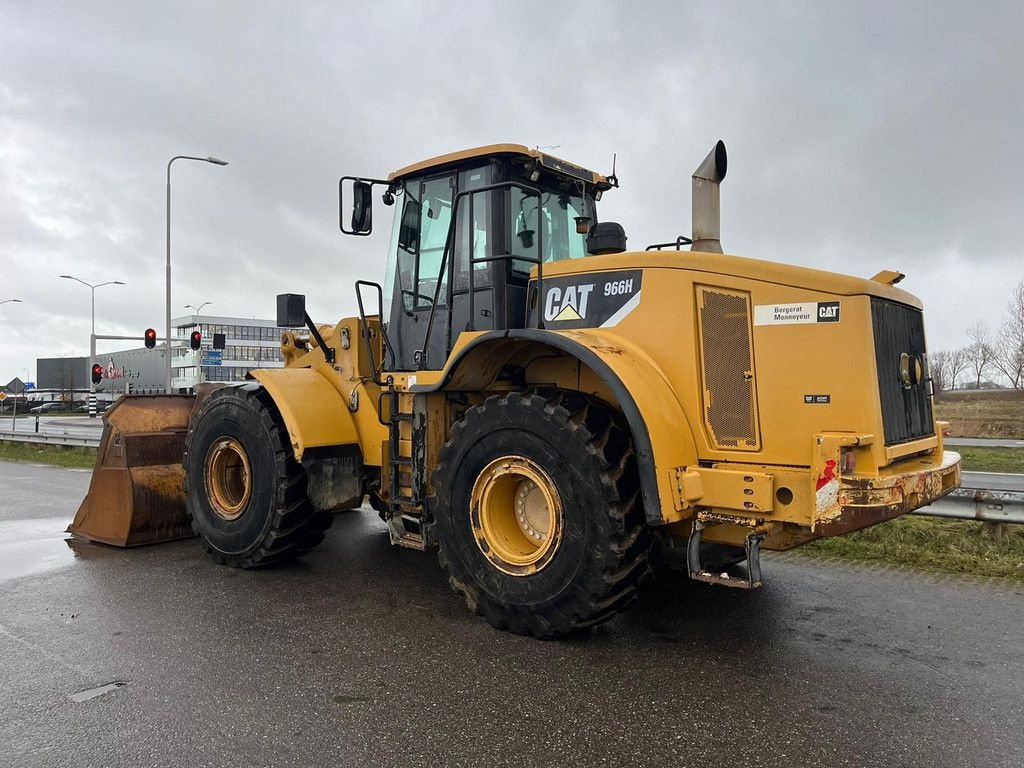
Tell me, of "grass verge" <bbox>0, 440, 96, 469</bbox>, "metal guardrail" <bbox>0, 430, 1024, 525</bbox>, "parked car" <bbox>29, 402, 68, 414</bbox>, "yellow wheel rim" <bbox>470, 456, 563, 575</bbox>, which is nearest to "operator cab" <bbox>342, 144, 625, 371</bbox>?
"yellow wheel rim" <bbox>470, 456, 563, 575</bbox>

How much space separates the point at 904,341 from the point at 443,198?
3228mm

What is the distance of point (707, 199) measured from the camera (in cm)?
486

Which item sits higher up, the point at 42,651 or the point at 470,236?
the point at 470,236

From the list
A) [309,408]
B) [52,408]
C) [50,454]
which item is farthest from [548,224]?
[52,408]

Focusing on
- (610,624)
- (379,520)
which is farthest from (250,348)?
(610,624)

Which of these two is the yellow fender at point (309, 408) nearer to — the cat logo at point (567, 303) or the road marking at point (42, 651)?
the road marking at point (42, 651)

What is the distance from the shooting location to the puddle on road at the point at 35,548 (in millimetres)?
6043

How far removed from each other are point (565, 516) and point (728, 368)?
121cm

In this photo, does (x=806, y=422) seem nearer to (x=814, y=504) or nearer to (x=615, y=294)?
(x=814, y=504)

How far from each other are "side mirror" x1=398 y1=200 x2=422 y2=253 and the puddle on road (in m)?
3.89

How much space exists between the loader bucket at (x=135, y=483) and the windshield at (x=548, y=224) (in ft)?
13.5

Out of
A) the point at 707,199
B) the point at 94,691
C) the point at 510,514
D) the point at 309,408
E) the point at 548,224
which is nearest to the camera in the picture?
the point at 94,691

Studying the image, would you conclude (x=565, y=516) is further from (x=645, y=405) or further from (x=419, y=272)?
(x=419, y=272)

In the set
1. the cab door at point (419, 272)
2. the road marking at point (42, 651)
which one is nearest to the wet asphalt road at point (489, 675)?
the road marking at point (42, 651)
